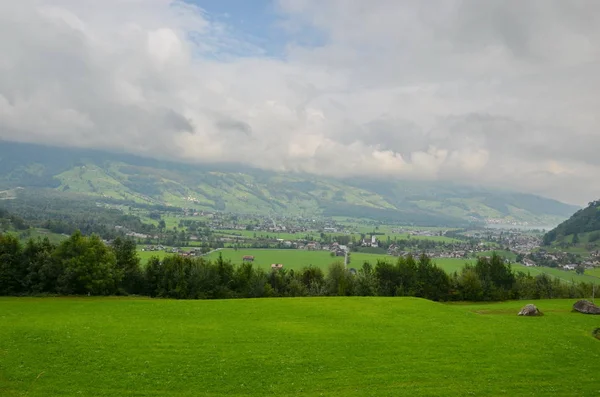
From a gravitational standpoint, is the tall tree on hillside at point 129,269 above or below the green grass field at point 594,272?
below

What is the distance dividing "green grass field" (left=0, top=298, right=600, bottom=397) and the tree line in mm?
14227

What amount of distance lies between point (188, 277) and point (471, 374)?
176ft

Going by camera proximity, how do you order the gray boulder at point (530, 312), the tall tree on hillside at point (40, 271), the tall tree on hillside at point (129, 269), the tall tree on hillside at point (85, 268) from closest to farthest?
the gray boulder at point (530, 312) < the tall tree on hillside at point (40, 271) < the tall tree on hillside at point (85, 268) < the tall tree on hillside at point (129, 269)

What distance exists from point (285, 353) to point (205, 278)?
42.2 m

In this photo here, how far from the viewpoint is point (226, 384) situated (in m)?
27.7

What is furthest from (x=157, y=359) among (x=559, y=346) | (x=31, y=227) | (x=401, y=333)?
(x=31, y=227)

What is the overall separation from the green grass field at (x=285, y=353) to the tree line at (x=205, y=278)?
14.2m

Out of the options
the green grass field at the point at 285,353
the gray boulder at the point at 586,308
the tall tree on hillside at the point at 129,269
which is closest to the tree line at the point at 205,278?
the tall tree on hillside at the point at 129,269

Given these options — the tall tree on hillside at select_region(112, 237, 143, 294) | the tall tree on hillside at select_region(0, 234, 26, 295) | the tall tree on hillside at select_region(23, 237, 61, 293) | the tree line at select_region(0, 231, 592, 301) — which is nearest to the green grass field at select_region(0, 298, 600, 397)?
the tall tree on hillside at select_region(23, 237, 61, 293)

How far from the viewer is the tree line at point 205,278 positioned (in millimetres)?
62969

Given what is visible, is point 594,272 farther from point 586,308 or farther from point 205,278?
point 205,278

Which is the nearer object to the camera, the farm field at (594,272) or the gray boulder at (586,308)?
the gray boulder at (586,308)

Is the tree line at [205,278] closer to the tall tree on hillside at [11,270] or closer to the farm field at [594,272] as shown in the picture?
the tall tree on hillside at [11,270]


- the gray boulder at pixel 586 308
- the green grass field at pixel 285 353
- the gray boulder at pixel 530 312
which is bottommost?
the green grass field at pixel 285 353
